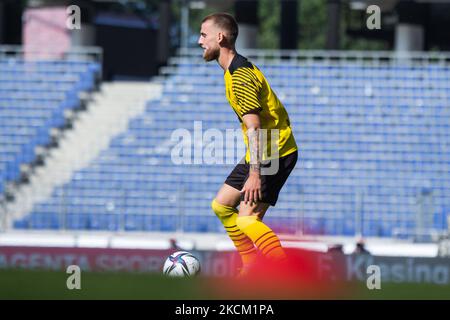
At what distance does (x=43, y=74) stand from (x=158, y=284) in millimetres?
15793

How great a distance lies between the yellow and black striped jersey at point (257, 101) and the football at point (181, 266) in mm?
1308

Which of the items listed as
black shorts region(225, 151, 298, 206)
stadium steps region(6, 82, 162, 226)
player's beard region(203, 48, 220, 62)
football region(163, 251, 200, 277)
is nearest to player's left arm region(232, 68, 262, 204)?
black shorts region(225, 151, 298, 206)

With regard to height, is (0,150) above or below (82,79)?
below

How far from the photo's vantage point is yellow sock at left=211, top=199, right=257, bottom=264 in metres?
8.33

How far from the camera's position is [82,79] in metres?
24.0

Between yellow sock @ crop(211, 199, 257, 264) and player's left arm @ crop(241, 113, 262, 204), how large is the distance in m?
0.51

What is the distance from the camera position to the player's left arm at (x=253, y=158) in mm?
7680

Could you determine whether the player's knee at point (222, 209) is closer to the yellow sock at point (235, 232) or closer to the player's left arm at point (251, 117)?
the yellow sock at point (235, 232)

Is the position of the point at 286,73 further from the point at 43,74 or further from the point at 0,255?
the point at 0,255

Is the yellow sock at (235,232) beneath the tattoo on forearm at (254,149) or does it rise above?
beneath

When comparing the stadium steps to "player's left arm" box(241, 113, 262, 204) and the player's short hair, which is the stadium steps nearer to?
the player's short hair

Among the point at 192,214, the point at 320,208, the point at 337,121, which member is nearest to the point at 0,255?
the point at 192,214

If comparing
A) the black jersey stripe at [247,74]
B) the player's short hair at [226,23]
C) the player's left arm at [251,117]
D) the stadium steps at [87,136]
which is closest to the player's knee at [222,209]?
the player's left arm at [251,117]

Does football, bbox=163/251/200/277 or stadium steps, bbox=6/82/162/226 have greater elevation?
stadium steps, bbox=6/82/162/226
